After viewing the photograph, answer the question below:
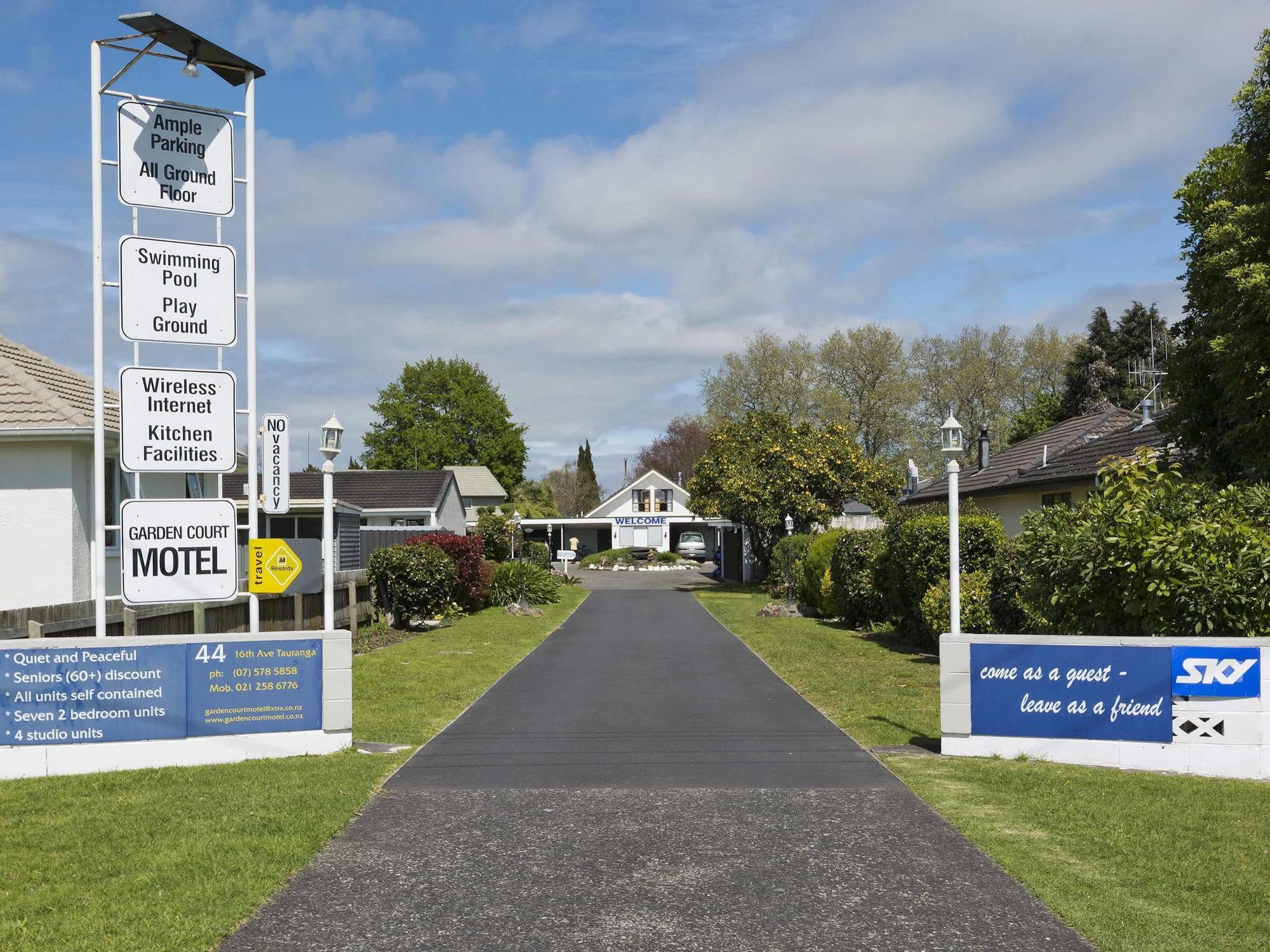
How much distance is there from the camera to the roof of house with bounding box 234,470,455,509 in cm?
4328

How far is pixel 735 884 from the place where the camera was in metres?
6.55

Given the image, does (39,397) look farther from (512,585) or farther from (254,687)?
(512,585)

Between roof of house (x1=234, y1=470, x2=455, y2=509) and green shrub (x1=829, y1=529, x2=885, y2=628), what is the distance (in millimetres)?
20263

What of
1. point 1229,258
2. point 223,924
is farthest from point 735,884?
point 1229,258

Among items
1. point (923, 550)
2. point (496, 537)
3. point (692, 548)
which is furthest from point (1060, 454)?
point (692, 548)

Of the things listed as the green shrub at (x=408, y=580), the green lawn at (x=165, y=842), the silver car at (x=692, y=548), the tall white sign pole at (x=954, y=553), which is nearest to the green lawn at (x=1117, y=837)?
the tall white sign pole at (x=954, y=553)

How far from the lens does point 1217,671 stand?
388 inches

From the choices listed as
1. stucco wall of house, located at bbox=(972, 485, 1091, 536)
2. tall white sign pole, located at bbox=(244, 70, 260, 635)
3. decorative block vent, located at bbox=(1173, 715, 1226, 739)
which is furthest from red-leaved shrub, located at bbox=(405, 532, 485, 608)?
decorative block vent, located at bbox=(1173, 715, 1226, 739)

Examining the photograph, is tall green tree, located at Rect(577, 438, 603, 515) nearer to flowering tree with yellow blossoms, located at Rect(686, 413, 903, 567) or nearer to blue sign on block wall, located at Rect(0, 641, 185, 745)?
flowering tree with yellow blossoms, located at Rect(686, 413, 903, 567)

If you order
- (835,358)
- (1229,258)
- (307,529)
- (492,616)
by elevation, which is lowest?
(492,616)

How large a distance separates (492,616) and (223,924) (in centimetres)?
2449

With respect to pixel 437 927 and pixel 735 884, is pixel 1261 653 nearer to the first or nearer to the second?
pixel 735 884

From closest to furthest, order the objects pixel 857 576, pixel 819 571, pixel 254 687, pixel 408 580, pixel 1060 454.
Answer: pixel 254 687
pixel 857 576
pixel 408 580
pixel 1060 454
pixel 819 571

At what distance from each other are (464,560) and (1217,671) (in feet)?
73.1
